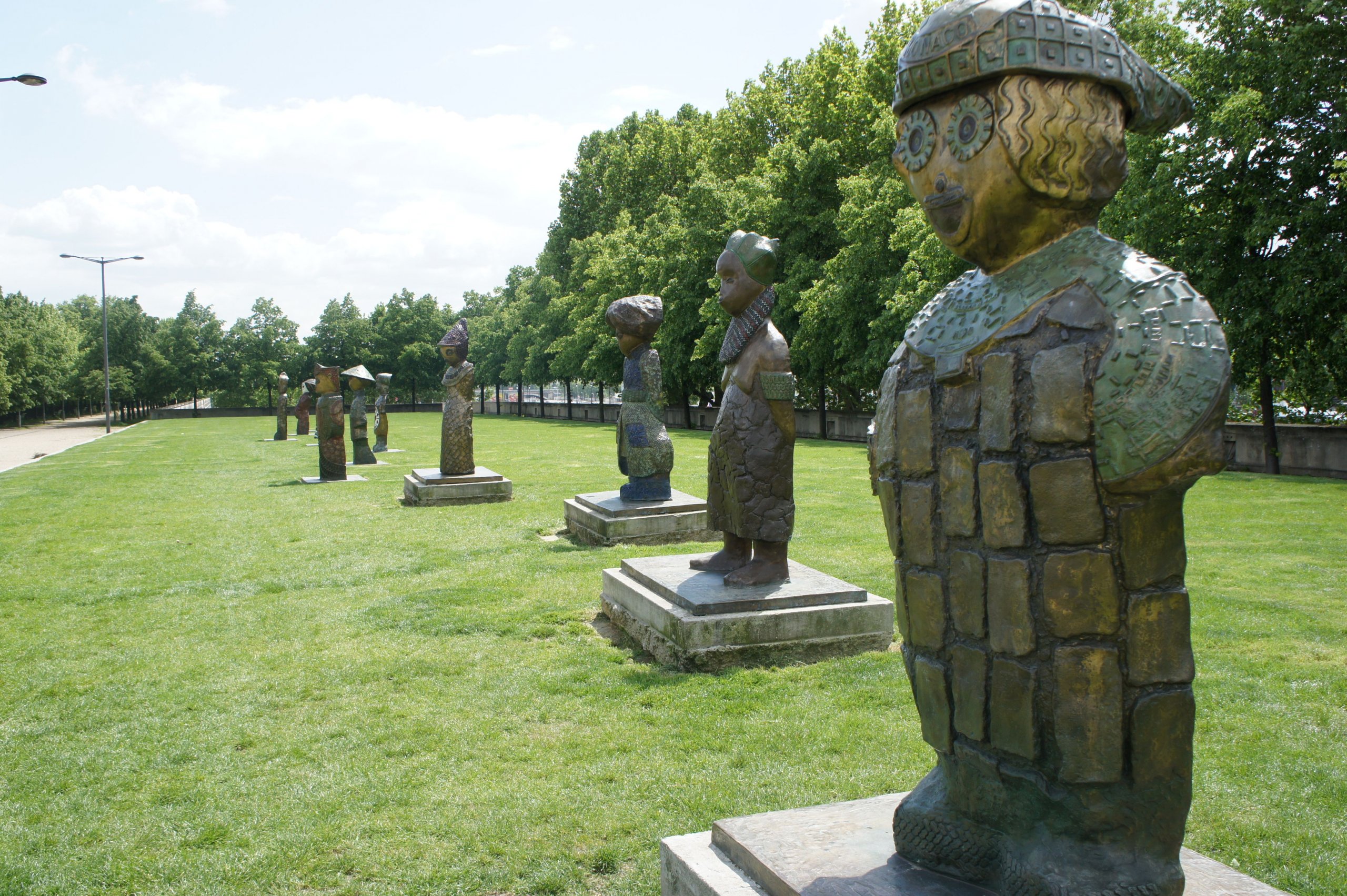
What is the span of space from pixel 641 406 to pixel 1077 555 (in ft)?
29.9

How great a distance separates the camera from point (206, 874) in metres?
4.02

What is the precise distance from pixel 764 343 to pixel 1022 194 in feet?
14.5

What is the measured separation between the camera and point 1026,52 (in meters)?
2.42

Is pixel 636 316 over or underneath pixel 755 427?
over

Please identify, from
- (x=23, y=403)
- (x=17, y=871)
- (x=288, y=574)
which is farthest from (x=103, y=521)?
(x=23, y=403)

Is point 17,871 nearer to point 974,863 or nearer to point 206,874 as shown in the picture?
point 206,874

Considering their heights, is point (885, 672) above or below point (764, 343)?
below

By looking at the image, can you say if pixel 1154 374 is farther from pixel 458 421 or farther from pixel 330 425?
pixel 330 425

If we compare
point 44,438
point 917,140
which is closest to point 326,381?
point 917,140

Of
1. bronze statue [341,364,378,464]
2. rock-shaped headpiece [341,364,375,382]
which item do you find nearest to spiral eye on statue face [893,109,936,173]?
rock-shaped headpiece [341,364,375,382]

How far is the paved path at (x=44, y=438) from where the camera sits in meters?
29.4

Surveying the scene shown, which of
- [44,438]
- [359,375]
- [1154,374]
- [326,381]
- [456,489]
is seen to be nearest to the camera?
[1154,374]

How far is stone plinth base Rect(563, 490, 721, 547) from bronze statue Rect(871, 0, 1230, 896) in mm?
8603

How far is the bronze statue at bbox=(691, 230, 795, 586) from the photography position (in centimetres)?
685
